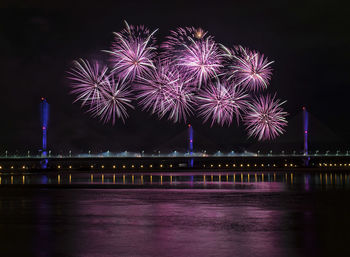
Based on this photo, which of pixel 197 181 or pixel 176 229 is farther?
pixel 197 181

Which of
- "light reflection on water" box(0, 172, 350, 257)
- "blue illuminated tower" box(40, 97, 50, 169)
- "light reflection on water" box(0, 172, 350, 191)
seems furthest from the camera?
"blue illuminated tower" box(40, 97, 50, 169)

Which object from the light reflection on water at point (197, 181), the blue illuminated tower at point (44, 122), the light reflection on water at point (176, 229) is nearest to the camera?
the light reflection on water at point (176, 229)

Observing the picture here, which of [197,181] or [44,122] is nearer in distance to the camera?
[197,181]

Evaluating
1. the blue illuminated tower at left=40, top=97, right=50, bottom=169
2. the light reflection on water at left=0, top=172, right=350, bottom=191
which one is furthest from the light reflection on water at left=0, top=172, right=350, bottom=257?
the blue illuminated tower at left=40, top=97, right=50, bottom=169

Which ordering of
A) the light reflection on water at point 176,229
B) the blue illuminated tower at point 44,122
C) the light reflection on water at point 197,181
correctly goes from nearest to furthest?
the light reflection on water at point 176,229 → the light reflection on water at point 197,181 → the blue illuminated tower at point 44,122

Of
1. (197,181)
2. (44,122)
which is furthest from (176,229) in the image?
(44,122)

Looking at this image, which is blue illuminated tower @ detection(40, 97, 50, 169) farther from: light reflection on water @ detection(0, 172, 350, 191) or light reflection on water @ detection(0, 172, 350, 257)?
light reflection on water @ detection(0, 172, 350, 257)

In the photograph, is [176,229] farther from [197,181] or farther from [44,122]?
[44,122]

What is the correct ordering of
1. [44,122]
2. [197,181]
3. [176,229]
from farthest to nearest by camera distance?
[44,122] → [197,181] → [176,229]

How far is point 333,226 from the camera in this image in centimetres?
1939

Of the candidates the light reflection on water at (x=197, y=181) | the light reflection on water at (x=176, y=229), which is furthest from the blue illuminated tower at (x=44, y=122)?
the light reflection on water at (x=176, y=229)

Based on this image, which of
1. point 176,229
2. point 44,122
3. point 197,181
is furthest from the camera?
point 44,122

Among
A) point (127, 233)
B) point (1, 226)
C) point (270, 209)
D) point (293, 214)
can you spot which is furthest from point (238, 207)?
point (1, 226)

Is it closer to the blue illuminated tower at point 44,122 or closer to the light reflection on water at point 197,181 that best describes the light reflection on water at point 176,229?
the light reflection on water at point 197,181
